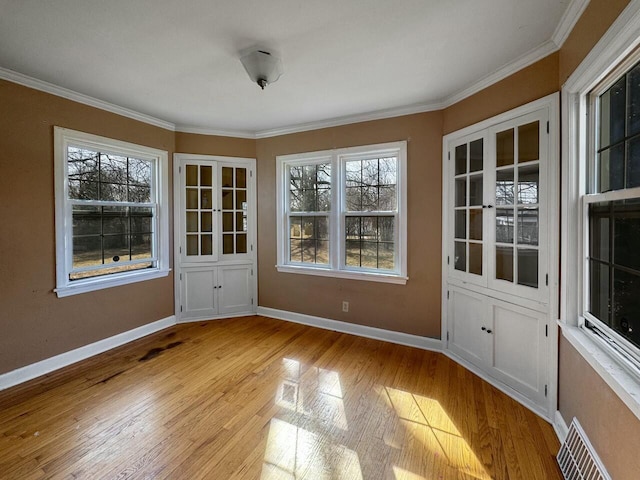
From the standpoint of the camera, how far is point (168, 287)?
12.2 feet

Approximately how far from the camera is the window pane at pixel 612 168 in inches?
54.5

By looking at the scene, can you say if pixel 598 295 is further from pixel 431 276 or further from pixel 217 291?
pixel 217 291

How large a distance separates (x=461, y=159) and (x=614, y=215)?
1.43m

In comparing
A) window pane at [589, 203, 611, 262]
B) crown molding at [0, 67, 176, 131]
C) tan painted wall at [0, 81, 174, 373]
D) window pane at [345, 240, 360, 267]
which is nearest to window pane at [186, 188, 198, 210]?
crown molding at [0, 67, 176, 131]

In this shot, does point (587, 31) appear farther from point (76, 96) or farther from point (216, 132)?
point (76, 96)

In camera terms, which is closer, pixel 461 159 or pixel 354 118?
pixel 461 159

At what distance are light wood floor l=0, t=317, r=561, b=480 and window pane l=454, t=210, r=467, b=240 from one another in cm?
123

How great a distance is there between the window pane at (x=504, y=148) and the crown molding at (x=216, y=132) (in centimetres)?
298

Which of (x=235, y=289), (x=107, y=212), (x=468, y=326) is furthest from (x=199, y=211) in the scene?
(x=468, y=326)

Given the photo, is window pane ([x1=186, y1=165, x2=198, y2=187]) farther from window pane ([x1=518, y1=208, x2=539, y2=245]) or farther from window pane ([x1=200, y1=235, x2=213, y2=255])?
window pane ([x1=518, y1=208, x2=539, y2=245])

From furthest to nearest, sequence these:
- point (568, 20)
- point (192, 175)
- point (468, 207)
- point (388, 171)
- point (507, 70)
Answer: point (192, 175), point (388, 171), point (468, 207), point (507, 70), point (568, 20)

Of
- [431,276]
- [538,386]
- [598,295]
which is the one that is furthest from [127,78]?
[538,386]

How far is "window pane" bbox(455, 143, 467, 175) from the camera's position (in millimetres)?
2658

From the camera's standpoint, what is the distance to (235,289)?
13.3 ft
